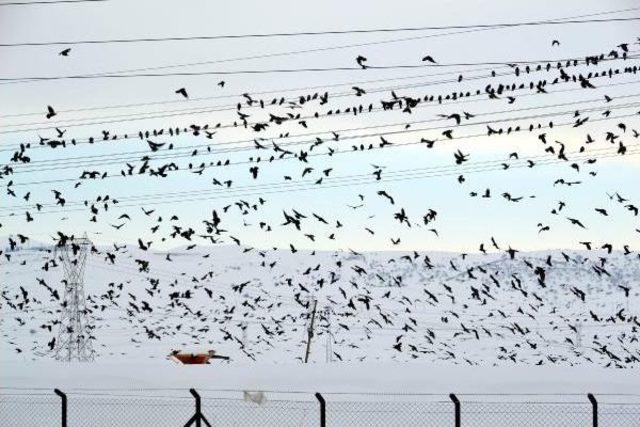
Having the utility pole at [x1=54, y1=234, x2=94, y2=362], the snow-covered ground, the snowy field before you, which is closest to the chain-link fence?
the snowy field

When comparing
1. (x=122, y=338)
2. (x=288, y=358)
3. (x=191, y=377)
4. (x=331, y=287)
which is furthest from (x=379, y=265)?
(x=191, y=377)

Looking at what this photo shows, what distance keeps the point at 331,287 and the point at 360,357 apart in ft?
181

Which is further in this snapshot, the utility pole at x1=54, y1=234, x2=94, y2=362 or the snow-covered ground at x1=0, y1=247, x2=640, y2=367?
the snow-covered ground at x1=0, y1=247, x2=640, y2=367

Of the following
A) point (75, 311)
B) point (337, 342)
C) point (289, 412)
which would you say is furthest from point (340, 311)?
point (289, 412)

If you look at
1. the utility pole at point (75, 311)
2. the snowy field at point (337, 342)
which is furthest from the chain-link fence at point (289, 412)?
the utility pole at point (75, 311)

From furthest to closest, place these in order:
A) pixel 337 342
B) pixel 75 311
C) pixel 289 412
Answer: pixel 337 342
pixel 75 311
pixel 289 412

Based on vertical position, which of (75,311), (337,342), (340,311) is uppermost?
(75,311)

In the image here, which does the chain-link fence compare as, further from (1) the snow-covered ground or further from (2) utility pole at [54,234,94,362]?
(1) the snow-covered ground

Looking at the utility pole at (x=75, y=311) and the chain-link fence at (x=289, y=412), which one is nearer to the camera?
the chain-link fence at (x=289, y=412)

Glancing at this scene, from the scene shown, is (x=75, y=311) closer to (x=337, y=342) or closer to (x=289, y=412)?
(x=289, y=412)

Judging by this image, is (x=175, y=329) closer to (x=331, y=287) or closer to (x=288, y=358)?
(x=288, y=358)

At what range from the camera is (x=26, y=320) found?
103 m

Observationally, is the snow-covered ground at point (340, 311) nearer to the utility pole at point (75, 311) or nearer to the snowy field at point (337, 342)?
the snowy field at point (337, 342)

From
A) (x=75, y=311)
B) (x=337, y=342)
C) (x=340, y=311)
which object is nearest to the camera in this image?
(x=75, y=311)
